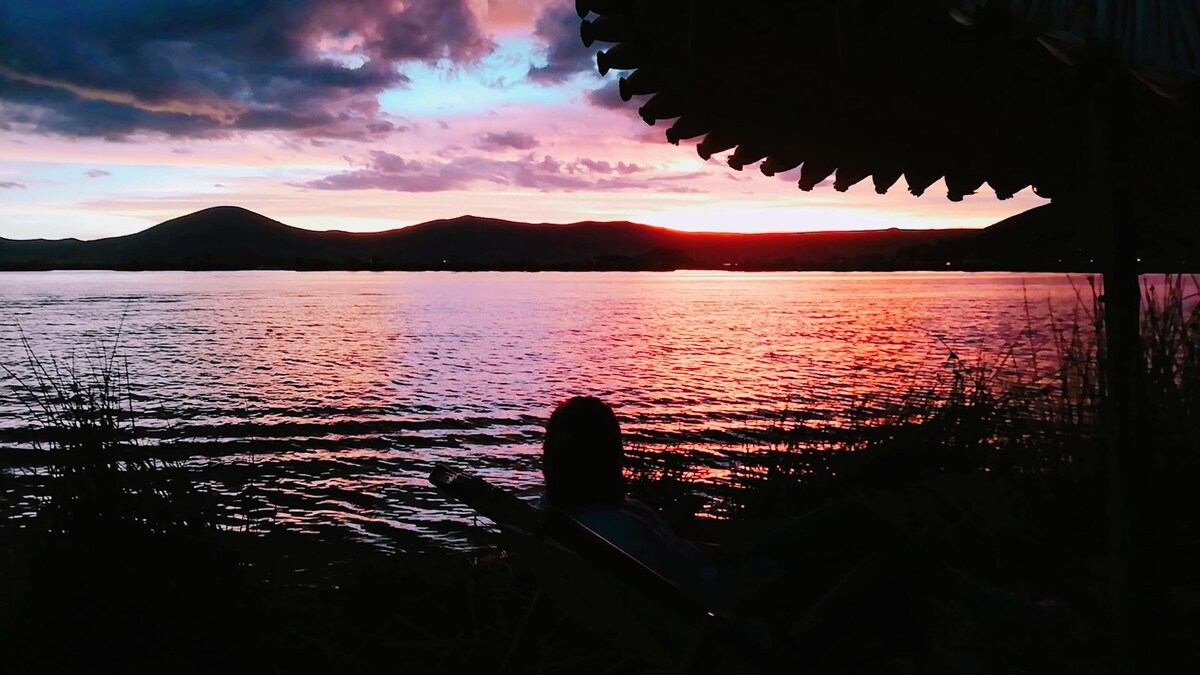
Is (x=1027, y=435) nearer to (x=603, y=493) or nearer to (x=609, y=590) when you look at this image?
(x=603, y=493)

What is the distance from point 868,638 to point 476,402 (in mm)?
17176

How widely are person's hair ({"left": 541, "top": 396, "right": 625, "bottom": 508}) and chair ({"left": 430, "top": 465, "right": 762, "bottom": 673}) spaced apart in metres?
0.21

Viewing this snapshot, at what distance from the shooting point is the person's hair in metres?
2.92

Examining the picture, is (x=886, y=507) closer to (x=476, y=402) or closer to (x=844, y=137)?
(x=844, y=137)

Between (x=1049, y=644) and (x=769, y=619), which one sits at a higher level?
A: (x=769, y=619)

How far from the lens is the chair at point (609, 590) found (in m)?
2.23

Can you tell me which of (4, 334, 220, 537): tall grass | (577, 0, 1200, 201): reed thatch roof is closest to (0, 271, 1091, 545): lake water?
(4, 334, 220, 537): tall grass

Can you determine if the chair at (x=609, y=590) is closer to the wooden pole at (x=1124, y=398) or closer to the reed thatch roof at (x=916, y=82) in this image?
the reed thatch roof at (x=916, y=82)

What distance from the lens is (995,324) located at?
1715 inches

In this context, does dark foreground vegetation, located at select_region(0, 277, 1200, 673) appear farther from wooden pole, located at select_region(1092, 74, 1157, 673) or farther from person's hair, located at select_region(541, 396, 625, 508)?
person's hair, located at select_region(541, 396, 625, 508)

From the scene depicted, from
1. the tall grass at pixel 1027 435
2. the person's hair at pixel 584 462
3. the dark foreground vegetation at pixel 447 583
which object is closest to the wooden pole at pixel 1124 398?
the dark foreground vegetation at pixel 447 583

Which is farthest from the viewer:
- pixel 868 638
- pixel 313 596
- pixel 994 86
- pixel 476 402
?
pixel 476 402

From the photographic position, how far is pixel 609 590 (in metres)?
2.61

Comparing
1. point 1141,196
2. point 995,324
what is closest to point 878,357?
point 995,324
